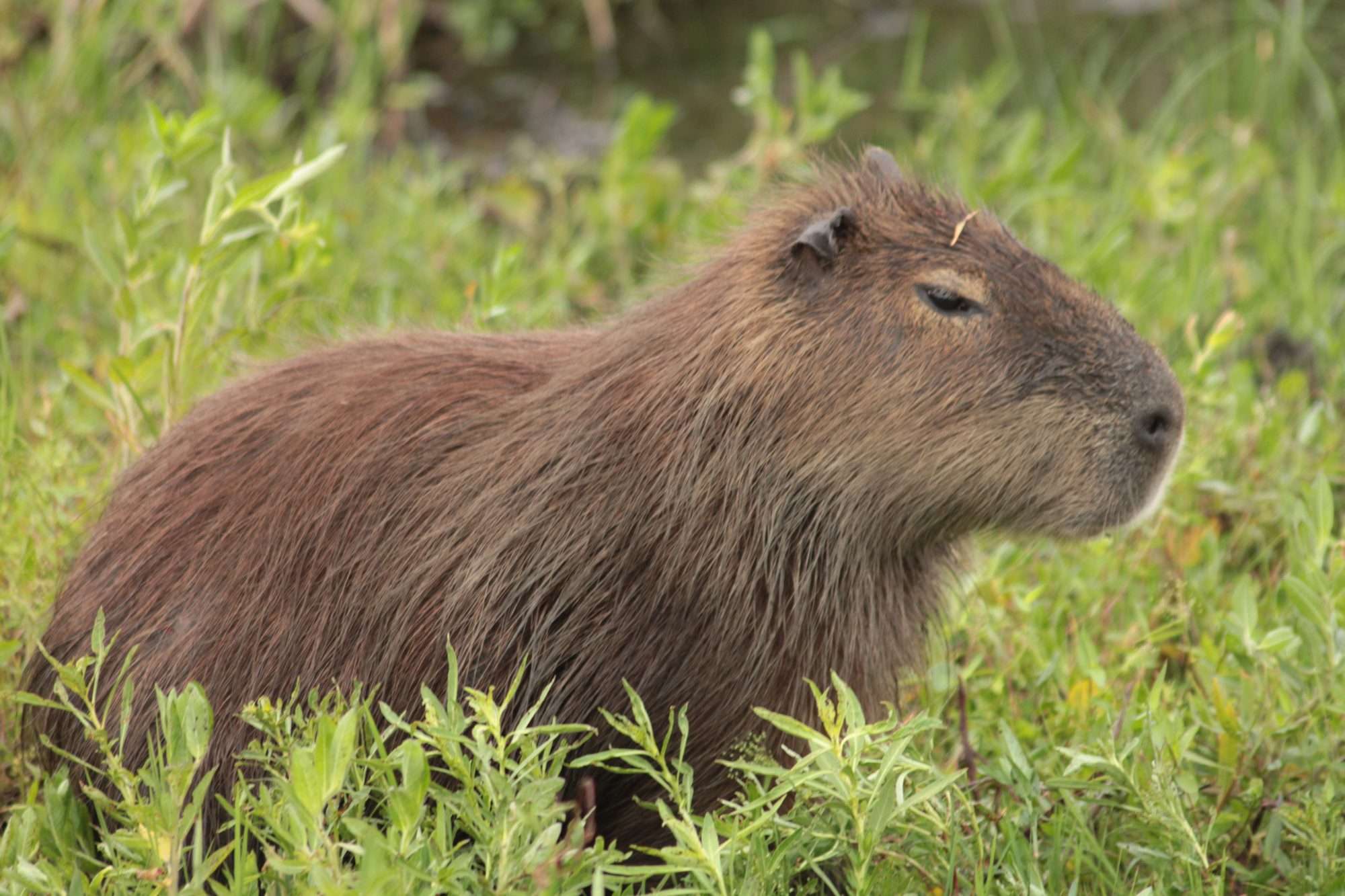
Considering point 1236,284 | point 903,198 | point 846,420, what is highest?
point 903,198

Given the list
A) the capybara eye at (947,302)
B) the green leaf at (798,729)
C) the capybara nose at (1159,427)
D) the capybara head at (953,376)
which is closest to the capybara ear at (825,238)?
the capybara head at (953,376)

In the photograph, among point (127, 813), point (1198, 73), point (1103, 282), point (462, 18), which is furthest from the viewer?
point (462, 18)

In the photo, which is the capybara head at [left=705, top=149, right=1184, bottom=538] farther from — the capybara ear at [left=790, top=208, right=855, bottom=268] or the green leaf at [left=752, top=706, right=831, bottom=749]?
the green leaf at [left=752, top=706, right=831, bottom=749]

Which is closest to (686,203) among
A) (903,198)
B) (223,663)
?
(903,198)

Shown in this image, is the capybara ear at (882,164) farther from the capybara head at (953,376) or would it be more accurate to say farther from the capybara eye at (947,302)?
the capybara eye at (947,302)

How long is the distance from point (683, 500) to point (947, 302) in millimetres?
456

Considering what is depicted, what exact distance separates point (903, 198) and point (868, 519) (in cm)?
47

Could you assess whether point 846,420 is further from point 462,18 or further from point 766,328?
point 462,18

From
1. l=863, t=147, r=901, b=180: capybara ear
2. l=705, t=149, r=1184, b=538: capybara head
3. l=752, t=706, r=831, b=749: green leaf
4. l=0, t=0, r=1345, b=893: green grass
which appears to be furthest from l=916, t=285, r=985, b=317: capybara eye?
l=752, t=706, r=831, b=749: green leaf

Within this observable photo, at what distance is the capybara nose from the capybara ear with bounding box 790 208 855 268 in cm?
48

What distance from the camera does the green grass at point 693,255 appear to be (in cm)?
196

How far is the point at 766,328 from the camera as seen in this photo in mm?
2332

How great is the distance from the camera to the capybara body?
2314 mm

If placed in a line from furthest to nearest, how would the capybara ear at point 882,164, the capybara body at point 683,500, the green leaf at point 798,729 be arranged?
the capybara ear at point 882,164, the capybara body at point 683,500, the green leaf at point 798,729
